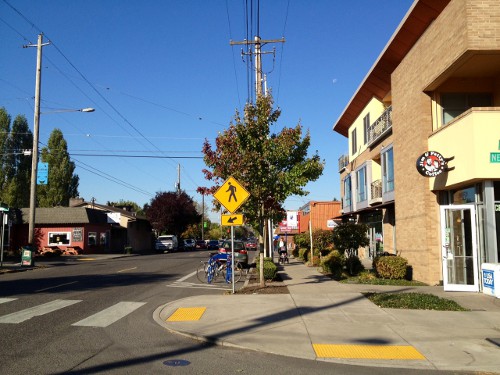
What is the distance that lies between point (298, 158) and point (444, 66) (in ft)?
16.3

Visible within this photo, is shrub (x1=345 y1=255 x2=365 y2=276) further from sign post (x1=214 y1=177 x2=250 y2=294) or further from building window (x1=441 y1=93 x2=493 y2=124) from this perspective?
sign post (x1=214 y1=177 x2=250 y2=294)

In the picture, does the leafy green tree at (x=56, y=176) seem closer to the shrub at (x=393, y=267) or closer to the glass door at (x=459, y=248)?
the shrub at (x=393, y=267)

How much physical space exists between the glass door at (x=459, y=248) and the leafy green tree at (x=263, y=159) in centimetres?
407

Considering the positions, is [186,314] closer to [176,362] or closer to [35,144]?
[176,362]

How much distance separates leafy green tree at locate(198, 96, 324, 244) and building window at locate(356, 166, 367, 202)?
1453 cm

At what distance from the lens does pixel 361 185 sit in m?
29.4

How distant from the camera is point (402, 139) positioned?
17.8 metres

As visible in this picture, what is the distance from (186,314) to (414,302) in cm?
529

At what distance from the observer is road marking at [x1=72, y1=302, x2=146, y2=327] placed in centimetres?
899

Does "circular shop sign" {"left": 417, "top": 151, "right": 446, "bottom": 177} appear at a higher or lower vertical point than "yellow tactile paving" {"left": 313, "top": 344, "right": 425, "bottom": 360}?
higher

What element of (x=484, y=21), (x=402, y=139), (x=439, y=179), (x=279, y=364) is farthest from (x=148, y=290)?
(x=484, y=21)

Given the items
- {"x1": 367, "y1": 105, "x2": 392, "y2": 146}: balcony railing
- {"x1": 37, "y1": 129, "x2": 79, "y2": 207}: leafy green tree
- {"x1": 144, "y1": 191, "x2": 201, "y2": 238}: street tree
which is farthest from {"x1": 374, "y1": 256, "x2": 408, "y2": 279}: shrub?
{"x1": 37, "y1": 129, "x2": 79, "y2": 207}: leafy green tree

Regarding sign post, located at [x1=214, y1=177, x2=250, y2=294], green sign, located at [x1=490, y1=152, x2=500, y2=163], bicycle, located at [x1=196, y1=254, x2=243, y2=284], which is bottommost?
bicycle, located at [x1=196, y1=254, x2=243, y2=284]

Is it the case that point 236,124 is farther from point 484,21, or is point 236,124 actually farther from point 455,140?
point 484,21
